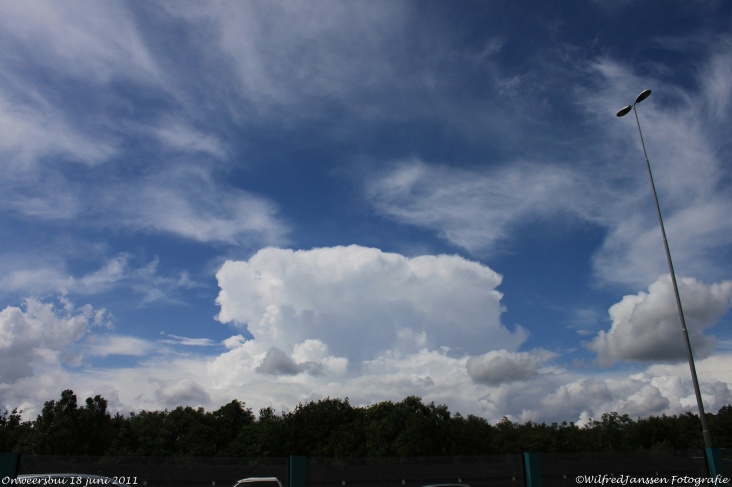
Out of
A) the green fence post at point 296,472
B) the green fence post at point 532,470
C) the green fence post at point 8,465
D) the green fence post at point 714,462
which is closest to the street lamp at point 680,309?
the green fence post at point 714,462

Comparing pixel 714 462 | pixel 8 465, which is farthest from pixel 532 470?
pixel 8 465

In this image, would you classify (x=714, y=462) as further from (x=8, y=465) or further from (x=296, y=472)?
(x=8, y=465)

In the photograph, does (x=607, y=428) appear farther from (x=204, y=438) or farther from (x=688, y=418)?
(x=204, y=438)

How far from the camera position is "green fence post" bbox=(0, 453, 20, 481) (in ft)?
45.4

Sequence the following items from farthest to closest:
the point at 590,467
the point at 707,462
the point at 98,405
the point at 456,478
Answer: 1. the point at 98,405
2. the point at 590,467
3. the point at 456,478
4. the point at 707,462

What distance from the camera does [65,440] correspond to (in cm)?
5597

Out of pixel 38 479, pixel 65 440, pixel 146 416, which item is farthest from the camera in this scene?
pixel 146 416

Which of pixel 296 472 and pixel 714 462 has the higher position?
pixel 296 472

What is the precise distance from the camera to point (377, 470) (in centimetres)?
2161

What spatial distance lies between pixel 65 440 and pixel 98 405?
516cm

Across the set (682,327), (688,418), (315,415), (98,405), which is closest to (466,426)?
(315,415)

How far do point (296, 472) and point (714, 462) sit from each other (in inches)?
603

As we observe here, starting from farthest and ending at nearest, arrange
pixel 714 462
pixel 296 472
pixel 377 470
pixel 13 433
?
pixel 13 433 → pixel 377 470 → pixel 714 462 → pixel 296 472

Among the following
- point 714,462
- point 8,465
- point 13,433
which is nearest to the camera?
point 8,465
